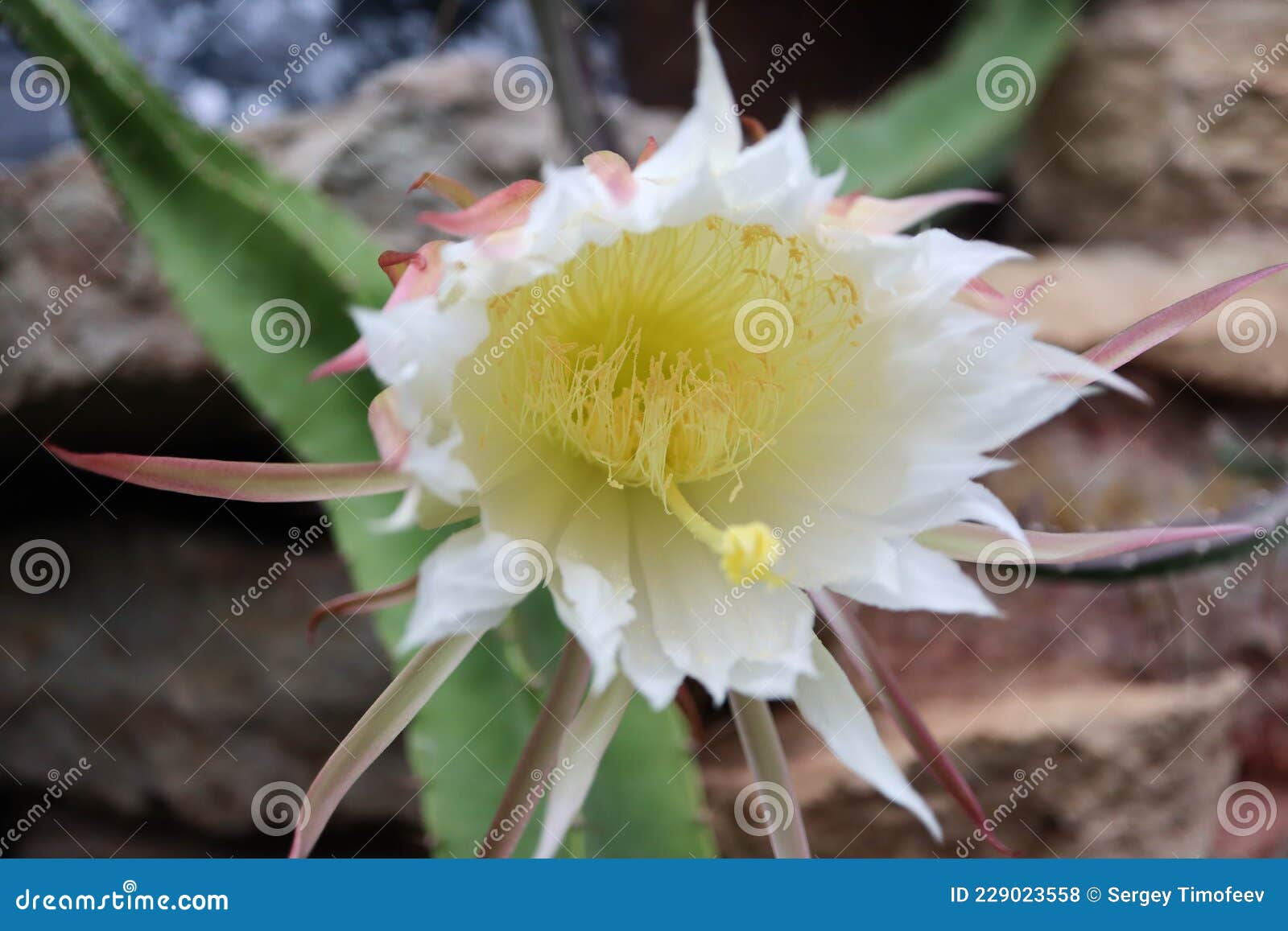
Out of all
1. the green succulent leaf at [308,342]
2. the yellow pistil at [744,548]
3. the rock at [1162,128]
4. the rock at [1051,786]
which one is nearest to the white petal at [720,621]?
the yellow pistil at [744,548]

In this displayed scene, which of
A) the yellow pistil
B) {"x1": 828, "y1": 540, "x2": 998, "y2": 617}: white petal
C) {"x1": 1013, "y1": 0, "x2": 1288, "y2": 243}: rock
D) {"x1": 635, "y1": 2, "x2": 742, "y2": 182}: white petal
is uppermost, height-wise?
{"x1": 1013, "y1": 0, "x2": 1288, "y2": 243}: rock

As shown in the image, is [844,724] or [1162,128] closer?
[844,724]

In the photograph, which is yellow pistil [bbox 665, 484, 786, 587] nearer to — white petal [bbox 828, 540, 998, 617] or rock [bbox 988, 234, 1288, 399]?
white petal [bbox 828, 540, 998, 617]

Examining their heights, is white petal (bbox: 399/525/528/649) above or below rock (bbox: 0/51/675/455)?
below

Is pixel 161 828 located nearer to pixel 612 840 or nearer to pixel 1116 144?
pixel 612 840

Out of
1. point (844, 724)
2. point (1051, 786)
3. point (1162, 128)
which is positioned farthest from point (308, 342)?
point (1162, 128)

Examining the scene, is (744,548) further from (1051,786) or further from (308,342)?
(1051,786)

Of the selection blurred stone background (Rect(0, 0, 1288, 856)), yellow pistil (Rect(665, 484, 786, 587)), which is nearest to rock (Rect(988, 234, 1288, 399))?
blurred stone background (Rect(0, 0, 1288, 856))
